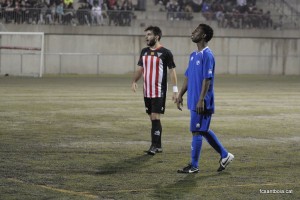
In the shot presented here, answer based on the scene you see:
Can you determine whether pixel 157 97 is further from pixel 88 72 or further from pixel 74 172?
pixel 88 72

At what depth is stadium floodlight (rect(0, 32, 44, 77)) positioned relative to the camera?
4238 centimetres

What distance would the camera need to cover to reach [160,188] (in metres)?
10.0

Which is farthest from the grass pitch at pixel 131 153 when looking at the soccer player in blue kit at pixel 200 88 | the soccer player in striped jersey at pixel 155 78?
the soccer player in striped jersey at pixel 155 78

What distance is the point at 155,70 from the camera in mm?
13711

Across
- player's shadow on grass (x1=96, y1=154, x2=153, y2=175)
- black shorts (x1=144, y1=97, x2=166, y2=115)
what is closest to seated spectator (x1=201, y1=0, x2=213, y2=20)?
black shorts (x1=144, y1=97, x2=166, y2=115)

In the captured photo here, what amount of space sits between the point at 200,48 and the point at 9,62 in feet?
106

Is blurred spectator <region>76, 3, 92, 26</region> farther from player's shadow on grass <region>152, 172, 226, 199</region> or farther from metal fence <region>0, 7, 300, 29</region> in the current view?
player's shadow on grass <region>152, 172, 226, 199</region>

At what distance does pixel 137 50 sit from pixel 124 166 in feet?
117

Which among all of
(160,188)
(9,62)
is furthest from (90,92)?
(160,188)

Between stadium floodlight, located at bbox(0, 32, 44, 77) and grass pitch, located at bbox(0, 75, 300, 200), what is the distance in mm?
18178

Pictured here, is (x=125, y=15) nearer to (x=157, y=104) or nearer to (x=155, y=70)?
(x=155, y=70)

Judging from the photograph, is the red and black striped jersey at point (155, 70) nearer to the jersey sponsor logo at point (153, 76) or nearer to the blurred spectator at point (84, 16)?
the jersey sponsor logo at point (153, 76)

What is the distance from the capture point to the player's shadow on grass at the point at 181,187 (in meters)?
9.55

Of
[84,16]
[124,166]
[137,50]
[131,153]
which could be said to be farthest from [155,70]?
[137,50]
